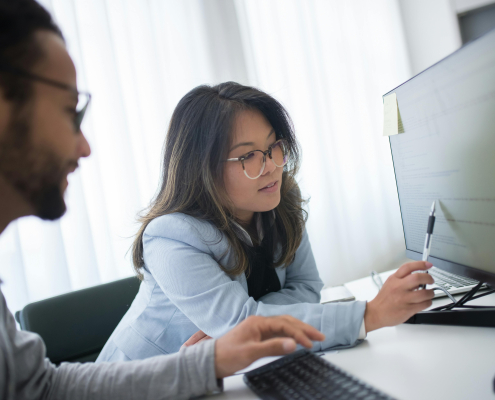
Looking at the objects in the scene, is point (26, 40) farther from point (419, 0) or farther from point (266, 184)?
point (419, 0)

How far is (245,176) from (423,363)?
24.4 inches

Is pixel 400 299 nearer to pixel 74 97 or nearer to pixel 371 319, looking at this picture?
pixel 371 319

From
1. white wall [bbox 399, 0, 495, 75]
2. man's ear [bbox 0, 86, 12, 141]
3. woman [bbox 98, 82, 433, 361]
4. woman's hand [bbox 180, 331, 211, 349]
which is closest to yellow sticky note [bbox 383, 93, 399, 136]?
woman [bbox 98, 82, 433, 361]

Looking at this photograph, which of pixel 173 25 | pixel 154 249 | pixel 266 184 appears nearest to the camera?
pixel 154 249

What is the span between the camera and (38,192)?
637 mm

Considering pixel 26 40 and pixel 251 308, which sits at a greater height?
pixel 26 40

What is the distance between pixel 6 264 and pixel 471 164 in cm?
192

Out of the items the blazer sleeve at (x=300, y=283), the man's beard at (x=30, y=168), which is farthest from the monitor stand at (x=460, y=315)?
the man's beard at (x=30, y=168)

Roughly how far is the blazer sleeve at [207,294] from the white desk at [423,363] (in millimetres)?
55

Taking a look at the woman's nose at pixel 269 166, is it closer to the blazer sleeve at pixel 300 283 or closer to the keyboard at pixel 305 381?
the blazer sleeve at pixel 300 283

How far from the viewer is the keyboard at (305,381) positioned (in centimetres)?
53

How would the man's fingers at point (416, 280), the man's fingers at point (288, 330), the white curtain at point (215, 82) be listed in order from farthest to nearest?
1. the white curtain at point (215, 82)
2. the man's fingers at point (416, 280)
3. the man's fingers at point (288, 330)

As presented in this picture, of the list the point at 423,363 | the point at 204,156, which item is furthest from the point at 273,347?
the point at 204,156

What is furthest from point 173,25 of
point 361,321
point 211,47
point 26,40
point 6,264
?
point 361,321
